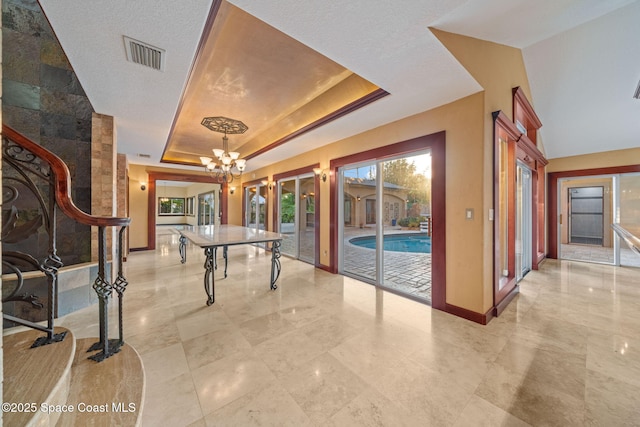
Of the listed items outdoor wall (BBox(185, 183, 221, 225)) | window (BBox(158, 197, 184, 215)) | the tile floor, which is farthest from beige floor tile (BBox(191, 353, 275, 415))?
window (BBox(158, 197, 184, 215))

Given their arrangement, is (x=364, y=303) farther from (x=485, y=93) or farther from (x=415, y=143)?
(x=485, y=93)

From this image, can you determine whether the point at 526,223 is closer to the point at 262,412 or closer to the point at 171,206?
the point at 262,412

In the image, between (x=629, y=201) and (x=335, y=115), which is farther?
(x=629, y=201)

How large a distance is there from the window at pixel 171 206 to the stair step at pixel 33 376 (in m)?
17.0

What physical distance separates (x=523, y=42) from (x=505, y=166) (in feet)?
5.14

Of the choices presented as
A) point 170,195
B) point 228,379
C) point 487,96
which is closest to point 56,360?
point 228,379

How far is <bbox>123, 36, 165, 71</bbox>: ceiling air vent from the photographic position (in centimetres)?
202

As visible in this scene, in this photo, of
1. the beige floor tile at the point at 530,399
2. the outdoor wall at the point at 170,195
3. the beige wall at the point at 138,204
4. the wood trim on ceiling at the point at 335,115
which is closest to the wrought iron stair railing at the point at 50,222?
the beige floor tile at the point at 530,399

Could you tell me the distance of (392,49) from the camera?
2010 millimetres

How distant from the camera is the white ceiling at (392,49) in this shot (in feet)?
5.56

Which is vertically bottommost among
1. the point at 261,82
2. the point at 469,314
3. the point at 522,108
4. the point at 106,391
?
the point at 469,314

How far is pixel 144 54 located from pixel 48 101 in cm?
181

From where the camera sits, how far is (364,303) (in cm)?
312

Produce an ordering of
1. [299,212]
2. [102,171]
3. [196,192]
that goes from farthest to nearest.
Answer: [196,192] < [299,212] < [102,171]
